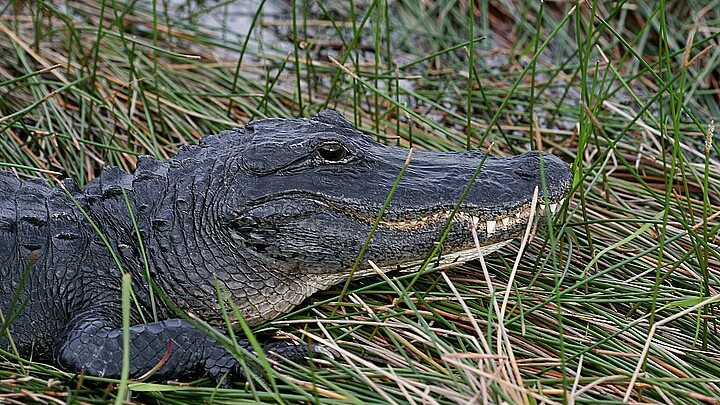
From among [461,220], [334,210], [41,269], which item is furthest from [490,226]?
[41,269]

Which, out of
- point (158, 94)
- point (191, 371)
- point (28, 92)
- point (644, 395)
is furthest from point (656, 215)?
point (28, 92)

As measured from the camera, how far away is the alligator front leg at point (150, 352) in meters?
2.46

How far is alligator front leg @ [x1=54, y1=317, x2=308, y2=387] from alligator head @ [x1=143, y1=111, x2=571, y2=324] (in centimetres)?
27

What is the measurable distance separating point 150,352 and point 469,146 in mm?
1661

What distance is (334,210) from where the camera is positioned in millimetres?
2746

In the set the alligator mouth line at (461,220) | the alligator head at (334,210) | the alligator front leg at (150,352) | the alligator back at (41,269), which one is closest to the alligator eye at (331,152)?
the alligator head at (334,210)

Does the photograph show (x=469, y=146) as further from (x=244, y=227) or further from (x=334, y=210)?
(x=244, y=227)

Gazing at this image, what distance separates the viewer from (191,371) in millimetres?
2541

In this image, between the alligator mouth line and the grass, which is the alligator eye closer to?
the alligator mouth line

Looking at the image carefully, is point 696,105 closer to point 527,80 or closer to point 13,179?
point 527,80

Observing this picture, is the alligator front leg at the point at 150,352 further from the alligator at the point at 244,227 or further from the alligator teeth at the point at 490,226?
the alligator teeth at the point at 490,226

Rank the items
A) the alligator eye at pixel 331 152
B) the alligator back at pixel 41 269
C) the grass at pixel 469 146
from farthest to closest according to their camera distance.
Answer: the alligator eye at pixel 331 152
the alligator back at pixel 41 269
the grass at pixel 469 146

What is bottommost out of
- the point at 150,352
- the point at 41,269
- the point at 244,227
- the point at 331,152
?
the point at 150,352

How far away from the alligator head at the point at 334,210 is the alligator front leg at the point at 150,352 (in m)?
0.27
